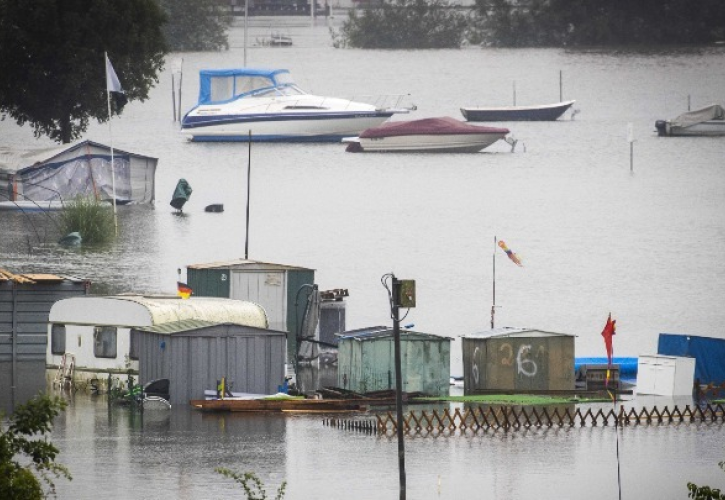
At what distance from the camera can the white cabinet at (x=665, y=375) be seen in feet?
144

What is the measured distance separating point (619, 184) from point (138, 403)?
86.7 meters

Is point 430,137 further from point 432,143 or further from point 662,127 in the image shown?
point 662,127

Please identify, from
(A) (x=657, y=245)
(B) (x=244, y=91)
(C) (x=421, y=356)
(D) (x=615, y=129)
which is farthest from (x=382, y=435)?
(D) (x=615, y=129)

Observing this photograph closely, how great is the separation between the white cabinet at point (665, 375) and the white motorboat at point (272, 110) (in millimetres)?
84022

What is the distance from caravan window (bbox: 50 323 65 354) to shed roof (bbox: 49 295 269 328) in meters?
0.17

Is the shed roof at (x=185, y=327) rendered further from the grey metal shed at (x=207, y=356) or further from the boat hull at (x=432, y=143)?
the boat hull at (x=432, y=143)

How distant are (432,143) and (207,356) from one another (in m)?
87.1

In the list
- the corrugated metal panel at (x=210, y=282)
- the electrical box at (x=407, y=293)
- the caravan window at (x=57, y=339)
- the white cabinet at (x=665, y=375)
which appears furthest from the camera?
the corrugated metal panel at (x=210, y=282)

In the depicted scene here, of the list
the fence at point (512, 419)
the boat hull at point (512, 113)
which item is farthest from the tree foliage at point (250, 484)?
the boat hull at point (512, 113)

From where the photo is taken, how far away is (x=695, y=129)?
14775cm

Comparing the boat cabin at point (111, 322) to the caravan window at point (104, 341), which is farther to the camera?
the caravan window at point (104, 341)

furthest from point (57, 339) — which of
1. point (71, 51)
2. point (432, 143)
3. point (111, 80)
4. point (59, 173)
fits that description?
point (432, 143)

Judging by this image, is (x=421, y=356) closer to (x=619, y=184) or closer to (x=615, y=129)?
(x=619, y=184)

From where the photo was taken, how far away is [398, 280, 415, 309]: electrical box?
30781mm
